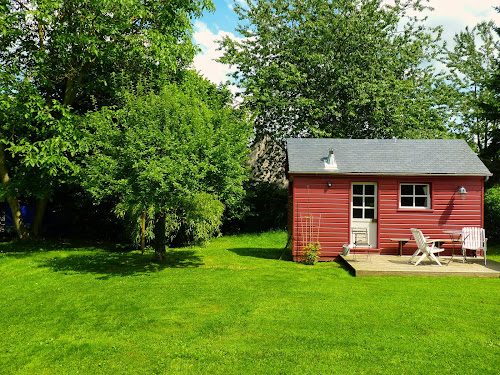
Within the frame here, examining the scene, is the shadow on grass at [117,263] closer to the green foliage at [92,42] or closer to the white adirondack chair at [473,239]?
the green foliage at [92,42]

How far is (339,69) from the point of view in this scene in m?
20.2

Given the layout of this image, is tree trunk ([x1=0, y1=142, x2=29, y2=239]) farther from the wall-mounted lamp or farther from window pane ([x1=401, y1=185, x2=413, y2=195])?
the wall-mounted lamp

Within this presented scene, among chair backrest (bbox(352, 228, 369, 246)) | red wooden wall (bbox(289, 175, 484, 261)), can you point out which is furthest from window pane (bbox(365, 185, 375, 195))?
chair backrest (bbox(352, 228, 369, 246))

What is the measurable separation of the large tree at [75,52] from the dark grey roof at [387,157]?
6.44m

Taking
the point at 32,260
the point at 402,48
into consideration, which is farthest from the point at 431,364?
the point at 402,48

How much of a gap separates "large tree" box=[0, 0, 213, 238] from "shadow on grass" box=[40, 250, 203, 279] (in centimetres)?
302

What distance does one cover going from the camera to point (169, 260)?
11883 mm

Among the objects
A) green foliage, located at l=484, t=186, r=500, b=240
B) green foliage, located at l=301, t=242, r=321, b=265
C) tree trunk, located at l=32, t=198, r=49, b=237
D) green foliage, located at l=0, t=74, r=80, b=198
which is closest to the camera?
green foliage, located at l=301, t=242, r=321, b=265

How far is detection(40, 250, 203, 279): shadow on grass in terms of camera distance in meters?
10.3

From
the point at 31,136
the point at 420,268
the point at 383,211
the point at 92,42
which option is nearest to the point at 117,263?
the point at 31,136

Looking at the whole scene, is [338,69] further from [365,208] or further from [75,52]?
[75,52]

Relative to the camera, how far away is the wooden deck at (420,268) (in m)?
9.14

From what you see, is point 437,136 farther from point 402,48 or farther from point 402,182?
point 402,182

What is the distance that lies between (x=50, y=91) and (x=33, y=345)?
12960mm
